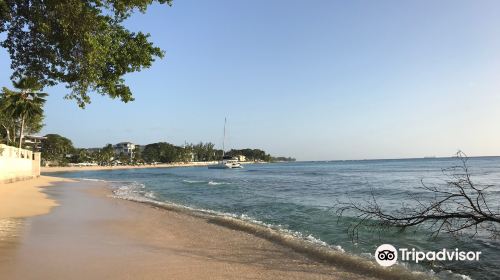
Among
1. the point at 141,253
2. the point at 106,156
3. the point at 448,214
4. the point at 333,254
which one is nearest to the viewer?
the point at 448,214

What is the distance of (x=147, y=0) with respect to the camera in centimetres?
984

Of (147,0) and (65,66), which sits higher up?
(147,0)

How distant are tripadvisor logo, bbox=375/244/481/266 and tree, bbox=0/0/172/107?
25.5ft

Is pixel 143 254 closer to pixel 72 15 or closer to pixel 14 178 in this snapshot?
pixel 72 15

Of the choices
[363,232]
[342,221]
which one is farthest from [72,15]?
[342,221]

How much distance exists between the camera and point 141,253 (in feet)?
29.2

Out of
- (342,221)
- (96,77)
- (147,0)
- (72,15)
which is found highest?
(147,0)

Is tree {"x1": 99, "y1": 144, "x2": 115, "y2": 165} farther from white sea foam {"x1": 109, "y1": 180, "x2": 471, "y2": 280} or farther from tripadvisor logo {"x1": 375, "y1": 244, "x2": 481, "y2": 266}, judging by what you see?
tripadvisor logo {"x1": 375, "y1": 244, "x2": 481, "y2": 266}

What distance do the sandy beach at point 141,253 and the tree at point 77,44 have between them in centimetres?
382

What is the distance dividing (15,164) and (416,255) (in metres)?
32.4

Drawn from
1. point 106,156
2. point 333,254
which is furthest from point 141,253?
point 106,156

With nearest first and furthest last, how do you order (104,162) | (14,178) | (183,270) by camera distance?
(183,270) < (14,178) < (104,162)

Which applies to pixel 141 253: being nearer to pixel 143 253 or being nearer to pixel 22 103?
pixel 143 253

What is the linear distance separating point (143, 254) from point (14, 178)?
28.4 m
